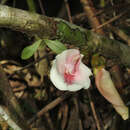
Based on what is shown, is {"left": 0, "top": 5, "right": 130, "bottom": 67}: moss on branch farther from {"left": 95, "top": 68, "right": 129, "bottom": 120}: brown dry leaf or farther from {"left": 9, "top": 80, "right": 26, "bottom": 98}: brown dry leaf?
{"left": 9, "top": 80, "right": 26, "bottom": 98}: brown dry leaf

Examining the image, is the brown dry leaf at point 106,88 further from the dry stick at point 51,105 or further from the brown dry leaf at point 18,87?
the brown dry leaf at point 18,87

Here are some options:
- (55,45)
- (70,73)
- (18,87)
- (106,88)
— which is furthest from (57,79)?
(18,87)

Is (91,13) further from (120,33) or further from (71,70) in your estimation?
(71,70)

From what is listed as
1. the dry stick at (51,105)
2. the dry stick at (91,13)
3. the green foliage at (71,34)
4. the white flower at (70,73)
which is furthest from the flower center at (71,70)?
the dry stick at (91,13)

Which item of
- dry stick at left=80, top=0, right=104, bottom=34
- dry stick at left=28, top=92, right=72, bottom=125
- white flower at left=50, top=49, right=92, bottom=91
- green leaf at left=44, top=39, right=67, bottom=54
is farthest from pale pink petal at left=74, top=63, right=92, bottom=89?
dry stick at left=80, top=0, right=104, bottom=34

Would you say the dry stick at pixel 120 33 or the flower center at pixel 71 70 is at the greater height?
the flower center at pixel 71 70

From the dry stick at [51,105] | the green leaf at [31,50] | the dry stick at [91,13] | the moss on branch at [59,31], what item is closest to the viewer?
the moss on branch at [59,31]

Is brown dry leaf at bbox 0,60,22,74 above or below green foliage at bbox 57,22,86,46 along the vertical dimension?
below

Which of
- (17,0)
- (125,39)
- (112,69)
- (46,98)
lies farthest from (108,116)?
(17,0)

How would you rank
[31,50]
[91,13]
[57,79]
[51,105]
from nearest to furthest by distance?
1. [57,79]
2. [31,50]
3. [51,105]
4. [91,13]
